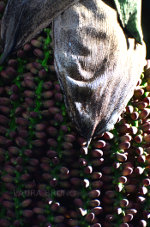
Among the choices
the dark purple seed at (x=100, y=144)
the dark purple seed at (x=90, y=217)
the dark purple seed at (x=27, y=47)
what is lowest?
the dark purple seed at (x=90, y=217)

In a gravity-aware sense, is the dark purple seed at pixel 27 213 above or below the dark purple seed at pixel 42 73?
below

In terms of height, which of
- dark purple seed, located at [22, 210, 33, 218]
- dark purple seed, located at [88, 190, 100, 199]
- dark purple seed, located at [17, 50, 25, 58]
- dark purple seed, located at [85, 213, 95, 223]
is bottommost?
dark purple seed, located at [85, 213, 95, 223]

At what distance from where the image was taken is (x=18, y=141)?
938mm

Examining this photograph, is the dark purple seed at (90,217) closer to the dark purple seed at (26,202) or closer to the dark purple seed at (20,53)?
the dark purple seed at (26,202)

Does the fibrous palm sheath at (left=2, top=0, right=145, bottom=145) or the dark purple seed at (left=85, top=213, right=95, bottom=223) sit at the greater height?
the fibrous palm sheath at (left=2, top=0, right=145, bottom=145)

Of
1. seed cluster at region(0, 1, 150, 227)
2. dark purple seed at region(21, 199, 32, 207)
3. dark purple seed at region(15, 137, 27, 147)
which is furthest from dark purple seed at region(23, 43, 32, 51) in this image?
dark purple seed at region(21, 199, 32, 207)

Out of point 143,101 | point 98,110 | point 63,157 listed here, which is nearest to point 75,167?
point 63,157

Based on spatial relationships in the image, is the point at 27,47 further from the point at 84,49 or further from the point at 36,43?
the point at 84,49

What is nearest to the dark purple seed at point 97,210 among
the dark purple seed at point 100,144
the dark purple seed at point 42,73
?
the dark purple seed at point 100,144

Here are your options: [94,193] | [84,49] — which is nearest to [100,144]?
[94,193]

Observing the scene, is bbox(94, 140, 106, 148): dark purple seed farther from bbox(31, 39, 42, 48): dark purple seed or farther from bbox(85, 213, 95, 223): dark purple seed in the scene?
bbox(31, 39, 42, 48): dark purple seed

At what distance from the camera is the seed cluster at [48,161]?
937mm

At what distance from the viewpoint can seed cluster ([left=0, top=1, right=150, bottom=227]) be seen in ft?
3.07

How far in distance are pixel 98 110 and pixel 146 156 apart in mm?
196
